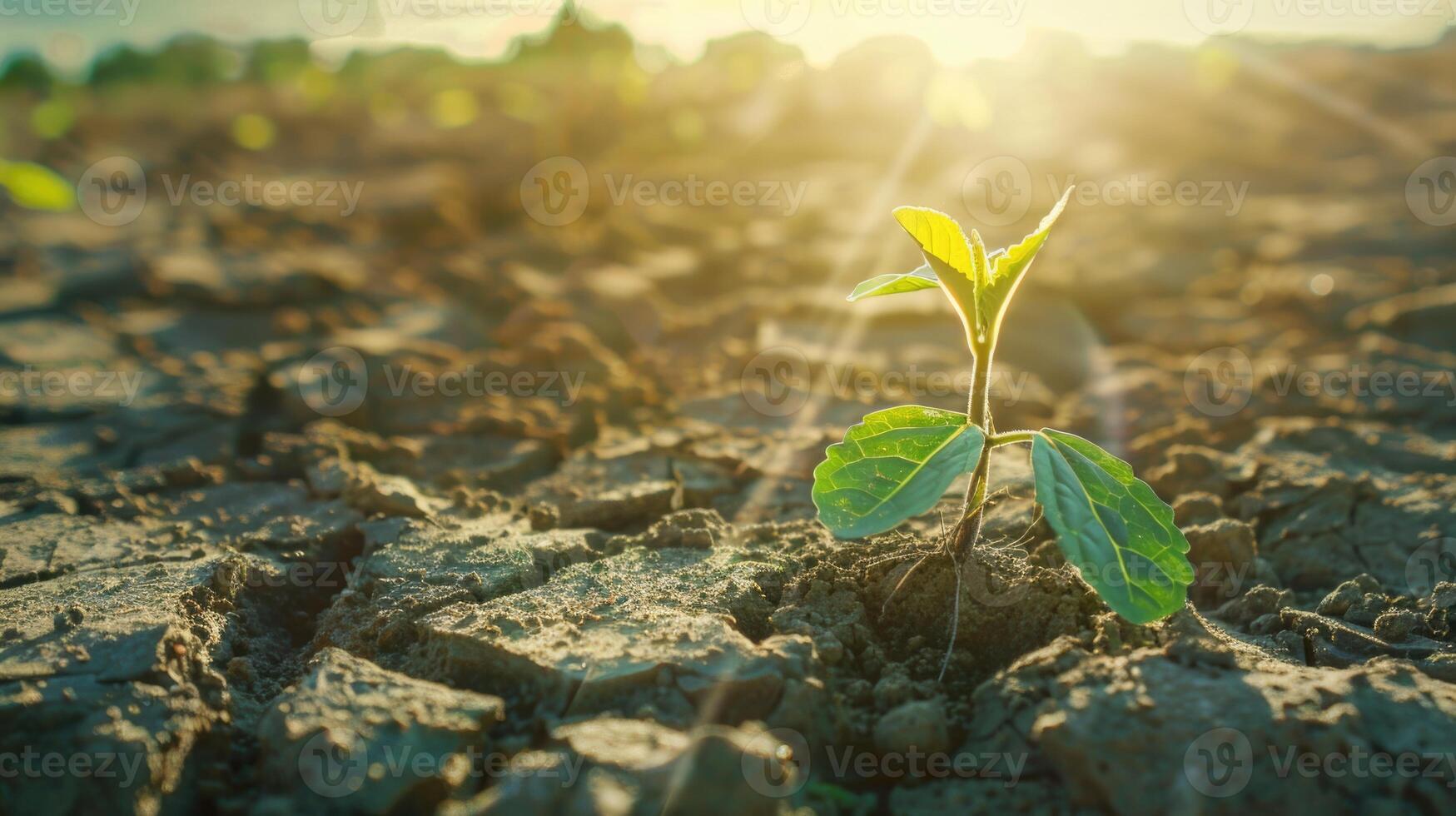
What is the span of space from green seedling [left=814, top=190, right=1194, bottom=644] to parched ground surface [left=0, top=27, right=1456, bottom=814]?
0.19 metres

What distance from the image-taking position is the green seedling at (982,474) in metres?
1.65

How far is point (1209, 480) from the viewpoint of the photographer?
3082 mm

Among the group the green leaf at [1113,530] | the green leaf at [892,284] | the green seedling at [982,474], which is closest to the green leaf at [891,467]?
the green seedling at [982,474]

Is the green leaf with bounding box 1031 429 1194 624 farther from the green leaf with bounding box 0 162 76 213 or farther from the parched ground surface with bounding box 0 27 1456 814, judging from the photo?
the green leaf with bounding box 0 162 76 213

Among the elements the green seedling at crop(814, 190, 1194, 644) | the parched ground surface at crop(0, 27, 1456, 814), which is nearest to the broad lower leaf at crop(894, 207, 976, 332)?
the green seedling at crop(814, 190, 1194, 644)

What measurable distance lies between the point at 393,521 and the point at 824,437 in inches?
59.9

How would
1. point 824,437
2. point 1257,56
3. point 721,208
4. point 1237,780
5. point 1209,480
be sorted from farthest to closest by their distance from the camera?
1. point 1257,56
2. point 721,208
3. point 824,437
4. point 1209,480
5. point 1237,780

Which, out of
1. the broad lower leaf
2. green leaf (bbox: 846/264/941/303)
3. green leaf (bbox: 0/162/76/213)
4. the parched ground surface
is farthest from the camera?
green leaf (bbox: 0/162/76/213)

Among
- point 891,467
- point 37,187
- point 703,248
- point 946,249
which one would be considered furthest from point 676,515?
point 37,187

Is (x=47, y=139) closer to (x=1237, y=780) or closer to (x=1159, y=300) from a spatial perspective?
(x=1159, y=300)

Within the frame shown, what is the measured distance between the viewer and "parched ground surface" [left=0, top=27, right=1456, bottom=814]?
62.2 inches

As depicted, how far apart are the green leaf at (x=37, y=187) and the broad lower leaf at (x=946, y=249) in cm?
772

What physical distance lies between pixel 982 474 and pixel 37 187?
8.66m

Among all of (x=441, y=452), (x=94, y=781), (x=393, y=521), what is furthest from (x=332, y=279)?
(x=94, y=781)
